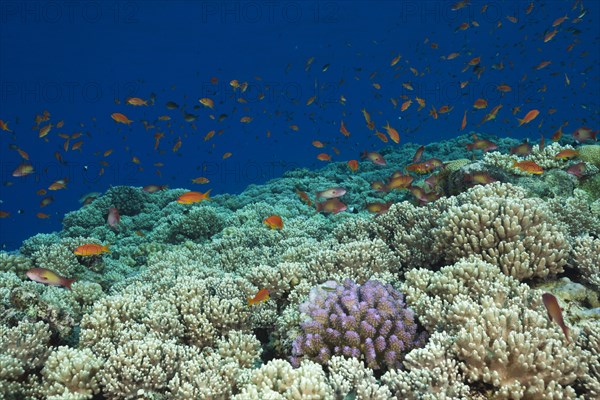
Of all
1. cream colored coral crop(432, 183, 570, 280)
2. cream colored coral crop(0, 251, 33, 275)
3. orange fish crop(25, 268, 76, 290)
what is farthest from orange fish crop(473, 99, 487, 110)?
cream colored coral crop(0, 251, 33, 275)

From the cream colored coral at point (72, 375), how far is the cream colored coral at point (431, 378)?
112 inches

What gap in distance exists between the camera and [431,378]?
9.77 ft

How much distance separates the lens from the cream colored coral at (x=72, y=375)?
11.1ft

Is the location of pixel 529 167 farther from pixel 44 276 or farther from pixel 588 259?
pixel 44 276

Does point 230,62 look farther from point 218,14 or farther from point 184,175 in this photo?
point 184,175

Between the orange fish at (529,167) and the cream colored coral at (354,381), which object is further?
the orange fish at (529,167)

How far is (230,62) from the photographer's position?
82.5 meters

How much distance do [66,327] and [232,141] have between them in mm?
150717

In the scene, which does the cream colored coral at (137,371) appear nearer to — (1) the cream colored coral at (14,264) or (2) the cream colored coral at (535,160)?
(1) the cream colored coral at (14,264)

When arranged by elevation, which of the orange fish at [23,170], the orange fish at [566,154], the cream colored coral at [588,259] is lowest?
the cream colored coral at [588,259]

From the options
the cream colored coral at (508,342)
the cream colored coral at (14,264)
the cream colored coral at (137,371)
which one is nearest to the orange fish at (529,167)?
the cream colored coral at (508,342)

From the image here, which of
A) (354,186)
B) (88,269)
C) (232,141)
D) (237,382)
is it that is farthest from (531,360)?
(232,141)

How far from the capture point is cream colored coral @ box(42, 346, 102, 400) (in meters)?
3.38

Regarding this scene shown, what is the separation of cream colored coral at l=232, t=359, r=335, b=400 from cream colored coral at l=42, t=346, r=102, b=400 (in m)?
1.57
